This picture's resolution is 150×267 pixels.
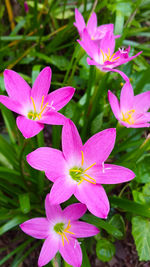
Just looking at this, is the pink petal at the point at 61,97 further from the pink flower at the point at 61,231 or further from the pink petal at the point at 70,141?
the pink flower at the point at 61,231

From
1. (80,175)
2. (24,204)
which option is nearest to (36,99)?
(80,175)

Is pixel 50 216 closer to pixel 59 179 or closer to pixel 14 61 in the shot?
pixel 59 179

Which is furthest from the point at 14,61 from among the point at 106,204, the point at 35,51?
the point at 106,204

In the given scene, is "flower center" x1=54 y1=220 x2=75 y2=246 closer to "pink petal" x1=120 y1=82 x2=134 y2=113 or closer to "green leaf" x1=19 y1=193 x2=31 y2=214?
"green leaf" x1=19 y1=193 x2=31 y2=214

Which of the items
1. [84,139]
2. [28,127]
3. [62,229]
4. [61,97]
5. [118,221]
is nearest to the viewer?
[28,127]

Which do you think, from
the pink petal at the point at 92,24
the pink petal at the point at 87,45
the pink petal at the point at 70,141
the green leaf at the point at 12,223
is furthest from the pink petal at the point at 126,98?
the green leaf at the point at 12,223

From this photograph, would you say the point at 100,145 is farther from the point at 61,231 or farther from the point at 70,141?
the point at 61,231
